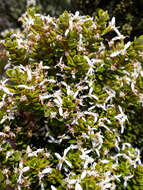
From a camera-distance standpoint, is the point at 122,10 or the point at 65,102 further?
the point at 122,10

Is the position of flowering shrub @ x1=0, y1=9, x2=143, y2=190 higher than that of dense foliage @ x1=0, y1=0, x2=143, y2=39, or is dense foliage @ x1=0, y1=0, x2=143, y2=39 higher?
dense foliage @ x1=0, y1=0, x2=143, y2=39

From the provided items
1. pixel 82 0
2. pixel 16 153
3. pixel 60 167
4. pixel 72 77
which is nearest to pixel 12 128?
Answer: pixel 16 153

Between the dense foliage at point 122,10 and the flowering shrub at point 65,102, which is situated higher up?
the dense foliage at point 122,10

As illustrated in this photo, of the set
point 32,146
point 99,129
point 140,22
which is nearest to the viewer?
point 99,129

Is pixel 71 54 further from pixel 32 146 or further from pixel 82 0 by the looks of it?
pixel 82 0

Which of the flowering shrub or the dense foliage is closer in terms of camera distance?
the flowering shrub

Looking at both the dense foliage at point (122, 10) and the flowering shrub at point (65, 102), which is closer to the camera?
the flowering shrub at point (65, 102)

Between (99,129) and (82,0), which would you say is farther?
(82,0)

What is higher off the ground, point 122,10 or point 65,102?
point 122,10
